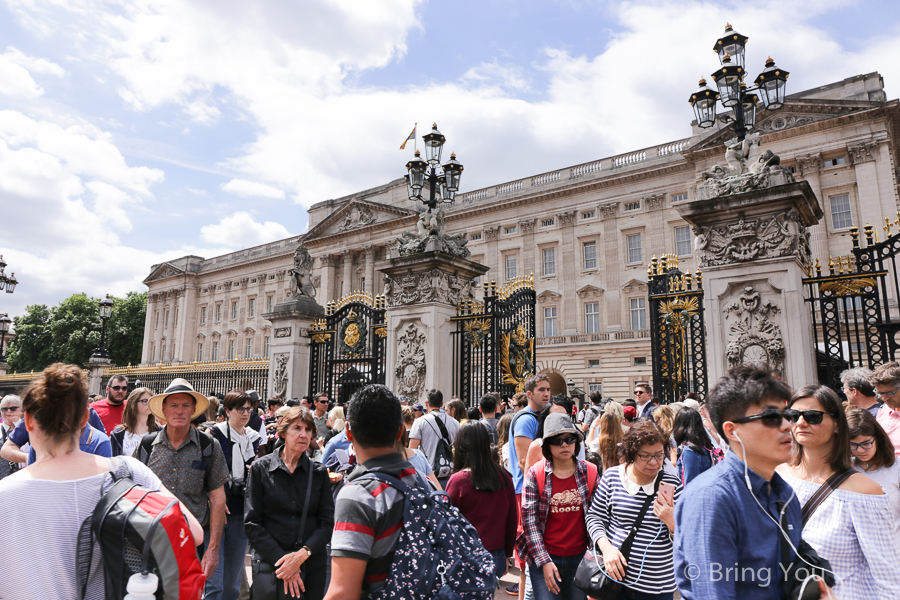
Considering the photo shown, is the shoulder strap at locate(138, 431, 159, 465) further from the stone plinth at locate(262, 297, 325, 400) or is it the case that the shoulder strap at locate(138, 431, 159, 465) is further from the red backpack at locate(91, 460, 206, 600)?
the stone plinth at locate(262, 297, 325, 400)

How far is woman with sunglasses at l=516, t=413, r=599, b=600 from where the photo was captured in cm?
396

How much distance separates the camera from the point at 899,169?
28.9m

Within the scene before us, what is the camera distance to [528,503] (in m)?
4.04

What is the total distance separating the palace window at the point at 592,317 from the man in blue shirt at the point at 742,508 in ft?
116

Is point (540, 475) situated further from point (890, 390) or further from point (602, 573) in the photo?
point (890, 390)

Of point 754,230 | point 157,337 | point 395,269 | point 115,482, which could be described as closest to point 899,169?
point 754,230

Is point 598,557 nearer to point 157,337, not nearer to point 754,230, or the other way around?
point 754,230

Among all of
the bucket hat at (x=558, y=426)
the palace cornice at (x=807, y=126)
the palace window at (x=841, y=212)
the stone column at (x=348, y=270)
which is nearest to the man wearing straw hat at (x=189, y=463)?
the bucket hat at (x=558, y=426)

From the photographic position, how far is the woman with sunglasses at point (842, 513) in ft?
8.23

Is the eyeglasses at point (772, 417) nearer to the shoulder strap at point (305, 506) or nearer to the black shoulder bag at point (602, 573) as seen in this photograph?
the black shoulder bag at point (602, 573)

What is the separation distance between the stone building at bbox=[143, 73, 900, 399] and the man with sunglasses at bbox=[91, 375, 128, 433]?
1156 inches

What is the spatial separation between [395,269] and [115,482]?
31.3 feet

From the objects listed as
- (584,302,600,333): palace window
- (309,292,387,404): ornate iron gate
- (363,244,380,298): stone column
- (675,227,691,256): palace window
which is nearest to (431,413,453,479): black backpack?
(309,292,387,404): ornate iron gate

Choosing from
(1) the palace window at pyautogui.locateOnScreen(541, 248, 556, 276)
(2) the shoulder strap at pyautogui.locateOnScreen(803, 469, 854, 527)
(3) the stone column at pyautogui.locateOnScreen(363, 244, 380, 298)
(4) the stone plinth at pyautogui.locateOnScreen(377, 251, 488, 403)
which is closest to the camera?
(2) the shoulder strap at pyautogui.locateOnScreen(803, 469, 854, 527)
